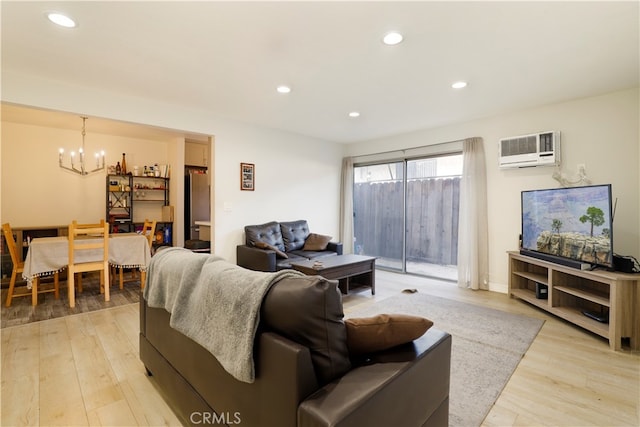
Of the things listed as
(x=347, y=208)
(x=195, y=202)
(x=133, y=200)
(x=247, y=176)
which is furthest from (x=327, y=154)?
(x=133, y=200)

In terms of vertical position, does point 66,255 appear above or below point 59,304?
above

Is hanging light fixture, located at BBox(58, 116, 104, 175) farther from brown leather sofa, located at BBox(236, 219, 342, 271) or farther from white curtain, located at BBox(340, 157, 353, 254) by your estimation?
white curtain, located at BBox(340, 157, 353, 254)

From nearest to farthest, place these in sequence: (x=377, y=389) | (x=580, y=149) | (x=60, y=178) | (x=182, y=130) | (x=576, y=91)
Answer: (x=377, y=389) < (x=576, y=91) < (x=580, y=149) < (x=182, y=130) < (x=60, y=178)

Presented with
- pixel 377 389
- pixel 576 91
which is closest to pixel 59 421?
pixel 377 389

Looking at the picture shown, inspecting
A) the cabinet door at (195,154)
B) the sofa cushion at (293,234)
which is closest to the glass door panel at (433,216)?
the sofa cushion at (293,234)

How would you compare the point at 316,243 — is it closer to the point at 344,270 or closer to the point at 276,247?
the point at 276,247

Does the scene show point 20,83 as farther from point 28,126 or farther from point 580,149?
point 580,149

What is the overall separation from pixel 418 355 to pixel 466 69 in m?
2.64

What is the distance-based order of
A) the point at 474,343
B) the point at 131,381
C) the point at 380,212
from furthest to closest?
the point at 380,212 → the point at 474,343 → the point at 131,381

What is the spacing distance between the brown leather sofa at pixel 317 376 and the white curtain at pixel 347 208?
4662mm

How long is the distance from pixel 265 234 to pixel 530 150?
3.75 m

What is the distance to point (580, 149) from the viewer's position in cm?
354

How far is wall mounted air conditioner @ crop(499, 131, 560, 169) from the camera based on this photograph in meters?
3.65

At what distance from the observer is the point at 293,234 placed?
195 inches
